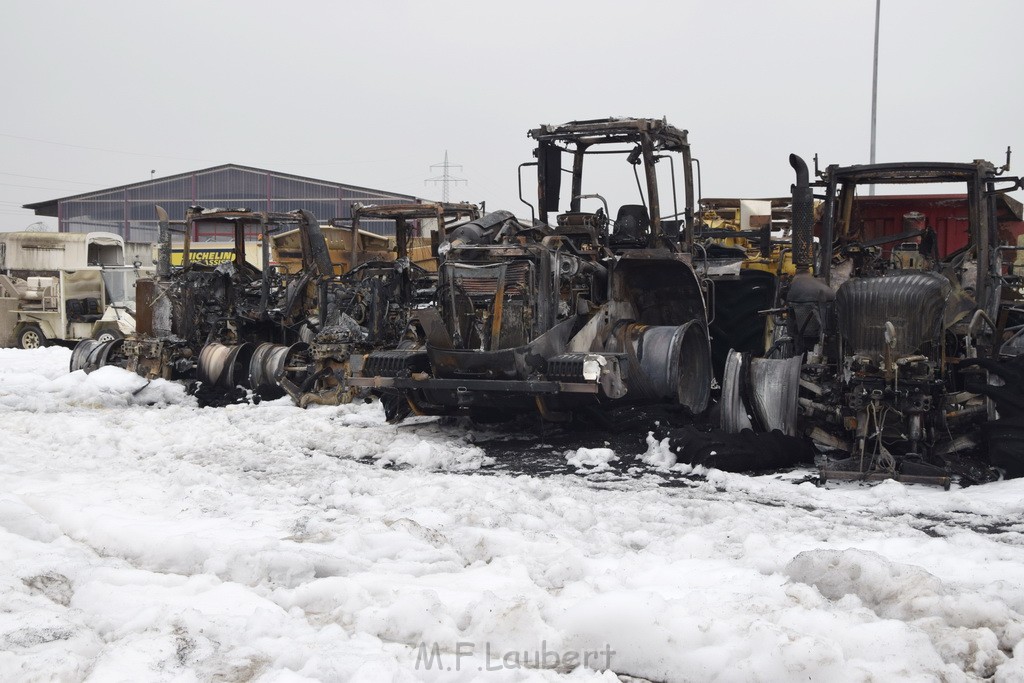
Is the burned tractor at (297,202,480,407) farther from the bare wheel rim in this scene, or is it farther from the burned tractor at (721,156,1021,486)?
the bare wheel rim

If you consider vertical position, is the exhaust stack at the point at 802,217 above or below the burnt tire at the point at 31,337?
above

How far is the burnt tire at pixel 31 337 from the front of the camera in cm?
2281

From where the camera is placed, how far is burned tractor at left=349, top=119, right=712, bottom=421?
8922 mm

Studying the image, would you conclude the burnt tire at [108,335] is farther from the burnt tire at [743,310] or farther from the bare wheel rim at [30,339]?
the burnt tire at [743,310]

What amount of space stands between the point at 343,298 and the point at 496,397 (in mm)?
3945

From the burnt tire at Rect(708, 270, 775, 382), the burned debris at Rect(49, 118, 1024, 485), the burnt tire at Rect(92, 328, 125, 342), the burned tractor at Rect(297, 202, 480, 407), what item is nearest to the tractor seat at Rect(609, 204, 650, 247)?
the burned debris at Rect(49, 118, 1024, 485)

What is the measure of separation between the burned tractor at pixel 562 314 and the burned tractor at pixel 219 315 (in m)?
3.57

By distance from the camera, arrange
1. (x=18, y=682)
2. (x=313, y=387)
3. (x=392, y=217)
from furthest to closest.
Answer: (x=392, y=217), (x=313, y=387), (x=18, y=682)

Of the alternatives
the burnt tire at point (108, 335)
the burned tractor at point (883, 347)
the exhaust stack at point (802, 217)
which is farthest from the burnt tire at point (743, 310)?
the burnt tire at point (108, 335)

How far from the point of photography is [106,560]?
5031 mm

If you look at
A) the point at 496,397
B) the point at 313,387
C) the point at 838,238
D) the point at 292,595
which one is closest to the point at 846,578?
the point at 292,595

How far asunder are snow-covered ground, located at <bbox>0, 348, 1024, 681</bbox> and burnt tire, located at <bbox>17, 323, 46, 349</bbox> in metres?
16.4

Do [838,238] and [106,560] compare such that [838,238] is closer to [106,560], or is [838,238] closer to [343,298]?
[343,298]

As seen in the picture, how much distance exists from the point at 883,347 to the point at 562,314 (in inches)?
115
